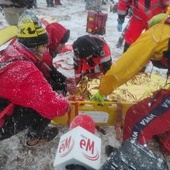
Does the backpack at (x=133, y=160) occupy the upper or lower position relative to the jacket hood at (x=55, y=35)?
upper

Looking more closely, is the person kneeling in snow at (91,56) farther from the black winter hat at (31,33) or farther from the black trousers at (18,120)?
the black trousers at (18,120)

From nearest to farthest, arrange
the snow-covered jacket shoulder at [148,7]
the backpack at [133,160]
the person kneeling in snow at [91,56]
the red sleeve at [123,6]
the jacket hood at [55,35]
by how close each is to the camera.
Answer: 1. the backpack at [133,160]
2. the jacket hood at [55,35]
3. the person kneeling in snow at [91,56]
4. the snow-covered jacket shoulder at [148,7]
5. the red sleeve at [123,6]

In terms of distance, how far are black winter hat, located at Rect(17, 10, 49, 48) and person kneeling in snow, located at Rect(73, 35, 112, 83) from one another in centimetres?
95

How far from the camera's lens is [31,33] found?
203 centimetres

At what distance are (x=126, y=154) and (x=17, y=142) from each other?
6.65 feet

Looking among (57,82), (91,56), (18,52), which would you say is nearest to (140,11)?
(91,56)

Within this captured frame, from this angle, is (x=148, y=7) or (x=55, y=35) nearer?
(x=55, y=35)

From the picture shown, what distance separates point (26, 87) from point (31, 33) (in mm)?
569

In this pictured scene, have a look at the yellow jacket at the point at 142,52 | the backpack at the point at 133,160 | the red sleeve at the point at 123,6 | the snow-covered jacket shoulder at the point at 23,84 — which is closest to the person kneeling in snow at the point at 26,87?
the snow-covered jacket shoulder at the point at 23,84

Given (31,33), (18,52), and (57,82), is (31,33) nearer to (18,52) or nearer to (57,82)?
(18,52)

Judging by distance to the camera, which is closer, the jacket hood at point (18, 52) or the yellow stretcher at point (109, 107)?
the jacket hood at point (18, 52)

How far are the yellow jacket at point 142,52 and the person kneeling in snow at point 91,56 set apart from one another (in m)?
A: 0.85

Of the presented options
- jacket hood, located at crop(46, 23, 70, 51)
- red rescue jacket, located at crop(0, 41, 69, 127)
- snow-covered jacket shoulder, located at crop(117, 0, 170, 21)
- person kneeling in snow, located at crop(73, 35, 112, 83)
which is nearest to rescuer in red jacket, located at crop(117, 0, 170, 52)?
snow-covered jacket shoulder, located at crop(117, 0, 170, 21)

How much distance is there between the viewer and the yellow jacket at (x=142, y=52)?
6.27 ft
